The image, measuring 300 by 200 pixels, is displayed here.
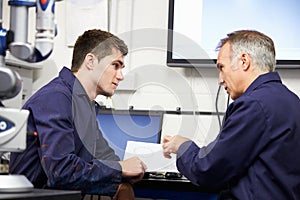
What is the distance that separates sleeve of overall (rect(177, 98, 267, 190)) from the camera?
1.92 m

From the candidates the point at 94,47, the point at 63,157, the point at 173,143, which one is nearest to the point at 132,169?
the point at 173,143

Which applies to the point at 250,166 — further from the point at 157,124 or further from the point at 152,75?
the point at 152,75

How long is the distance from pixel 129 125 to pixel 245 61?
95 cm

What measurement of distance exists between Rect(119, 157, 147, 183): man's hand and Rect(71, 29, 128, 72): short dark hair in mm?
440

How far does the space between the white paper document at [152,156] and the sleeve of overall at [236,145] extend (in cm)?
49

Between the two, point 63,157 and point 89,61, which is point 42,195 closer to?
point 63,157

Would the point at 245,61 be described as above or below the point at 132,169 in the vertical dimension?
above

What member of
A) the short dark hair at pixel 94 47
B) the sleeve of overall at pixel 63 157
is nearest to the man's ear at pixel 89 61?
the short dark hair at pixel 94 47

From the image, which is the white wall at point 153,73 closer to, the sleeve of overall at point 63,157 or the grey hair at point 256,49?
the grey hair at point 256,49

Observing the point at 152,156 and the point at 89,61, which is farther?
the point at 152,156

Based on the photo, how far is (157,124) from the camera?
290 cm

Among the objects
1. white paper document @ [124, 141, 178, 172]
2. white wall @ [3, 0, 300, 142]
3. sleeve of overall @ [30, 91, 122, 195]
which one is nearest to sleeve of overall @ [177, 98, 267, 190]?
sleeve of overall @ [30, 91, 122, 195]

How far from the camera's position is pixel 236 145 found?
1.92m

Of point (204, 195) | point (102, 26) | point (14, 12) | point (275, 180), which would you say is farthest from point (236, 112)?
point (102, 26)
